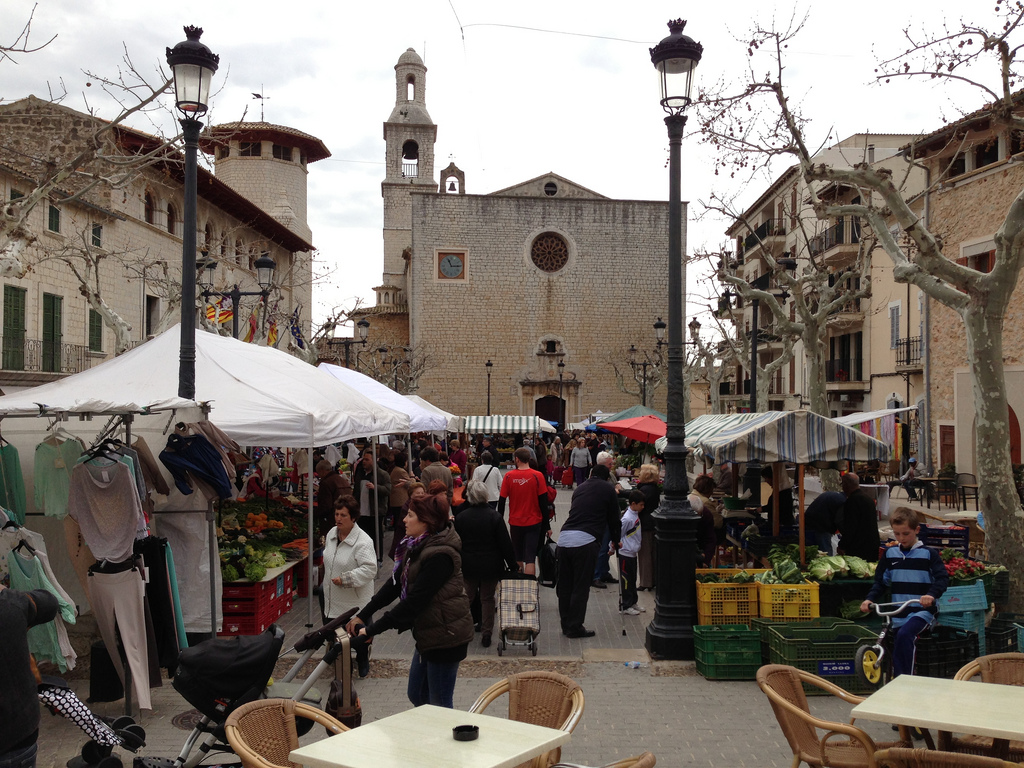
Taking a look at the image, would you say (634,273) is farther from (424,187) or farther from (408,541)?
(408,541)

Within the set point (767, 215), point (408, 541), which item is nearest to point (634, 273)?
point (767, 215)

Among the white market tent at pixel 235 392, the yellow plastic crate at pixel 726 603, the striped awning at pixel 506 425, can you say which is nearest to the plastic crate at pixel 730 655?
the yellow plastic crate at pixel 726 603

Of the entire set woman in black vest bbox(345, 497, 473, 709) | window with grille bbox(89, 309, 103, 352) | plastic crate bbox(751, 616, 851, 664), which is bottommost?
plastic crate bbox(751, 616, 851, 664)

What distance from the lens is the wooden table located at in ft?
10.8

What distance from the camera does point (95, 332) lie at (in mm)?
24359

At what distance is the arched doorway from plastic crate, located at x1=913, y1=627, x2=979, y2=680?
36.9m

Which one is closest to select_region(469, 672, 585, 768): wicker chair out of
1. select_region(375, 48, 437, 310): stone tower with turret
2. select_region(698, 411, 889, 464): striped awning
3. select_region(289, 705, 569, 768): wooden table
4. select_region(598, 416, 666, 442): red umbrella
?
select_region(289, 705, 569, 768): wooden table

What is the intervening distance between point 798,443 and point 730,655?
2.69m

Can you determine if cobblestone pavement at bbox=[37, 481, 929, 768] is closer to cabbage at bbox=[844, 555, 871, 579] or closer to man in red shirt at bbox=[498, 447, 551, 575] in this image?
man in red shirt at bbox=[498, 447, 551, 575]

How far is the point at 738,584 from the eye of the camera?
24.7 feet

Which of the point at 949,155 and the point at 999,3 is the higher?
the point at 949,155

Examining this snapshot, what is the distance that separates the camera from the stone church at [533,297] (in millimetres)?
42656

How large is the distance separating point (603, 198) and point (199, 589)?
3955 cm

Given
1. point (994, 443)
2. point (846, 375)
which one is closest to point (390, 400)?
point (994, 443)
